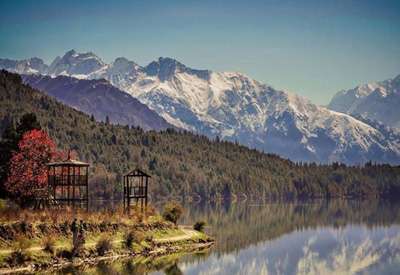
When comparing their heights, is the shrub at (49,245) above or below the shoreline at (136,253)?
above

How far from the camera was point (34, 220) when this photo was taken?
78625 millimetres

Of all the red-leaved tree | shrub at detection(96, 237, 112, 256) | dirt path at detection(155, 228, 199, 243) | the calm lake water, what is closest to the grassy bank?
shrub at detection(96, 237, 112, 256)

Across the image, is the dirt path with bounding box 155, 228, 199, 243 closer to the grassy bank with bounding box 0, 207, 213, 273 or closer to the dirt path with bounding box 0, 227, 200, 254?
the dirt path with bounding box 0, 227, 200, 254

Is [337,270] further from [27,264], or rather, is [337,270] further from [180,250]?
[27,264]

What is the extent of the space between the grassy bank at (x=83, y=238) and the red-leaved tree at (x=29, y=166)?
25.1ft

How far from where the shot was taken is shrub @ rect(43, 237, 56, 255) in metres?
76.4

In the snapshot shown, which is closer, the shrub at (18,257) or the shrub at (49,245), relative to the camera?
the shrub at (18,257)

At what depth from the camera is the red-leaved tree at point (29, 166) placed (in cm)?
9419

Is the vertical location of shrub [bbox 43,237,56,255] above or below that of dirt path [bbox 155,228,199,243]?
above

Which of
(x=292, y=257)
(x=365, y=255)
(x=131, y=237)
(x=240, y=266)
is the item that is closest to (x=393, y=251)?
(x=365, y=255)

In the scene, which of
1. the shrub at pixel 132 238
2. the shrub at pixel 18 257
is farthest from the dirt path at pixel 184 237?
the shrub at pixel 18 257

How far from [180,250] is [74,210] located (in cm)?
→ 1700

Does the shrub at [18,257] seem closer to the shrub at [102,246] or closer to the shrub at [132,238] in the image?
the shrub at [102,246]

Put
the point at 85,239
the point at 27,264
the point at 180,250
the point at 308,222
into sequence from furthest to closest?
the point at 308,222 < the point at 180,250 < the point at 85,239 < the point at 27,264
